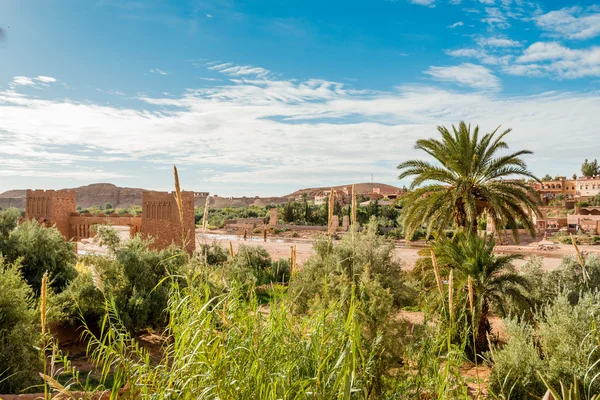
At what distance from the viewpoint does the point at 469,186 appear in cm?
1137

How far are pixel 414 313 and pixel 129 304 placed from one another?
7.37 metres

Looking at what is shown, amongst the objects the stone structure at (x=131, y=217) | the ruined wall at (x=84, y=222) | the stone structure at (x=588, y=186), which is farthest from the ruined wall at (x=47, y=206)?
the stone structure at (x=588, y=186)

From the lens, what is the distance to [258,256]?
657 inches

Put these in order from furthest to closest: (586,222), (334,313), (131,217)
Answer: (586,222)
(131,217)
(334,313)

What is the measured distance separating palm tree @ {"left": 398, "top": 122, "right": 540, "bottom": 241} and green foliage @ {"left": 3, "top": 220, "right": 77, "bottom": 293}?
858cm

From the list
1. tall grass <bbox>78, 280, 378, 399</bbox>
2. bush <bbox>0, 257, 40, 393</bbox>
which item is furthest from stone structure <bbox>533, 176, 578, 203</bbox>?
tall grass <bbox>78, 280, 378, 399</bbox>

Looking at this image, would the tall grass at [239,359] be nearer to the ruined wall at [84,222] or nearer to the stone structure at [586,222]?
the ruined wall at [84,222]

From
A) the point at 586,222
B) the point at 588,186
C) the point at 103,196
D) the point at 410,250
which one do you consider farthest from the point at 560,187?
the point at 103,196

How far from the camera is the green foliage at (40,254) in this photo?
383 inches

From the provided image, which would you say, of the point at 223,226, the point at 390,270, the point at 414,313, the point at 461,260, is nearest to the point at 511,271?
the point at 461,260

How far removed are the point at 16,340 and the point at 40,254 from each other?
5168 millimetres

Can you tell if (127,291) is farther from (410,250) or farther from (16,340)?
(410,250)

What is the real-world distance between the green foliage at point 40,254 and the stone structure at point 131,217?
5345mm

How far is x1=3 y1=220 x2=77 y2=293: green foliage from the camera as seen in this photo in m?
9.72
